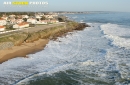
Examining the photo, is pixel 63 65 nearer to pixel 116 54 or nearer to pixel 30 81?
pixel 30 81

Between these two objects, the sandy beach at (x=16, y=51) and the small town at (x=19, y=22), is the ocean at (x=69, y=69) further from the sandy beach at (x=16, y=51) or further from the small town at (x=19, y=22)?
the small town at (x=19, y=22)

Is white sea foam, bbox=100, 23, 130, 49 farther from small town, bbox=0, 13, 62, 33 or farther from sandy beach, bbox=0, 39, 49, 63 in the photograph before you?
small town, bbox=0, 13, 62, 33

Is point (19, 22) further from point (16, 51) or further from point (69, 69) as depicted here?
point (69, 69)

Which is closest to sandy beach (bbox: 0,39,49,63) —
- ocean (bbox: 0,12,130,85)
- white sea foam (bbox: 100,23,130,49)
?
ocean (bbox: 0,12,130,85)

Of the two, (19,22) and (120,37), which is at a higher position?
(19,22)

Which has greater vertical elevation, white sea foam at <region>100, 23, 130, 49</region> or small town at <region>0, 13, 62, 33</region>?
small town at <region>0, 13, 62, 33</region>

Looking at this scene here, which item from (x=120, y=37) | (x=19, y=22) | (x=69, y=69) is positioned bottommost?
(x=120, y=37)

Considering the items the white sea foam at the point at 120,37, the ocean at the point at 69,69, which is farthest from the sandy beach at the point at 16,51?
the white sea foam at the point at 120,37

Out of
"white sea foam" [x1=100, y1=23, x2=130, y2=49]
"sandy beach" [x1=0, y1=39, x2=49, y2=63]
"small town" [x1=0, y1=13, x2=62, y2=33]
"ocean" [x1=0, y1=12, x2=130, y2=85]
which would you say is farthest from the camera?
"small town" [x1=0, y1=13, x2=62, y2=33]

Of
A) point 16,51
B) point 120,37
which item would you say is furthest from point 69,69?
point 120,37

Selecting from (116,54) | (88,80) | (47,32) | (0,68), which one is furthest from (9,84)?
(47,32)

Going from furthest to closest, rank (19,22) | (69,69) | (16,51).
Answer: (19,22) < (16,51) < (69,69)

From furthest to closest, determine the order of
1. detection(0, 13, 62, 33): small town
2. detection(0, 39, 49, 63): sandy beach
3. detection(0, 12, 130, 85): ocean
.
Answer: detection(0, 13, 62, 33): small town
detection(0, 39, 49, 63): sandy beach
detection(0, 12, 130, 85): ocean
